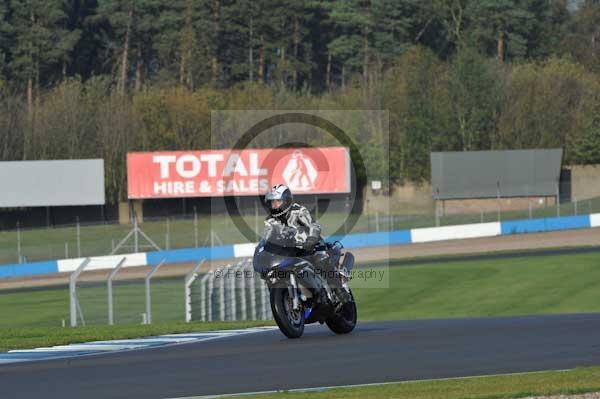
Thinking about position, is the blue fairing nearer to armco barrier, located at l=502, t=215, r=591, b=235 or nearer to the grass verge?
the grass verge

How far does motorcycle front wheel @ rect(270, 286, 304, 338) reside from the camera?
14625 mm

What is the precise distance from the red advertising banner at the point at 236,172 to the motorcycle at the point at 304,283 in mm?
45045

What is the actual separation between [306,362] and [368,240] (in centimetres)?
4081

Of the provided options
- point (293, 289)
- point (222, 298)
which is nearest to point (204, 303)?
point (222, 298)

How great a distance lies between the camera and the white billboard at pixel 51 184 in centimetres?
6281

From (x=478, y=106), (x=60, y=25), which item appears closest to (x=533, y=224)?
(x=478, y=106)

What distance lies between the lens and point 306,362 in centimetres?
1223

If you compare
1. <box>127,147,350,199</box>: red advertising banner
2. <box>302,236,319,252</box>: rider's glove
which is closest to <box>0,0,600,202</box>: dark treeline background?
<box>127,147,350,199</box>: red advertising banner

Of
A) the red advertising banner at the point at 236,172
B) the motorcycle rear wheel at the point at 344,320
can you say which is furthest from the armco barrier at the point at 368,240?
A: the motorcycle rear wheel at the point at 344,320

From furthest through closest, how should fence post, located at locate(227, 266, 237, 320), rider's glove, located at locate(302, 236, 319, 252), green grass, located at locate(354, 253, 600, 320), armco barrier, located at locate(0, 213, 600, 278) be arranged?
armco barrier, located at locate(0, 213, 600, 278), green grass, located at locate(354, 253, 600, 320), fence post, located at locate(227, 266, 237, 320), rider's glove, located at locate(302, 236, 319, 252)

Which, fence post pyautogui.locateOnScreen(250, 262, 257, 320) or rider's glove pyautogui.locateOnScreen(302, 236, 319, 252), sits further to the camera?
fence post pyautogui.locateOnScreen(250, 262, 257, 320)

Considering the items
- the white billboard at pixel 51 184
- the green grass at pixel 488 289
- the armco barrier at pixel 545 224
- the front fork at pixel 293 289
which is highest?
the white billboard at pixel 51 184

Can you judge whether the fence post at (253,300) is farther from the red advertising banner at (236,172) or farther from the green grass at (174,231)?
the red advertising banner at (236,172)

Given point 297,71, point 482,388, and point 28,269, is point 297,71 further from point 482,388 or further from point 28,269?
point 482,388
